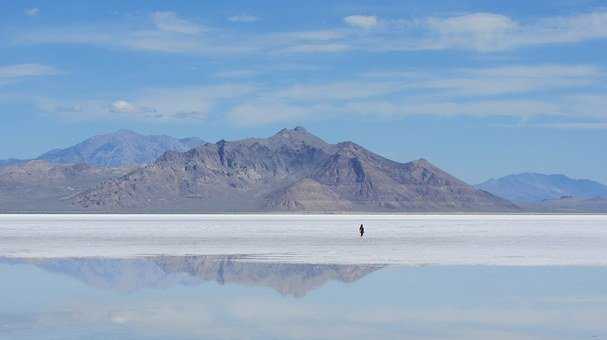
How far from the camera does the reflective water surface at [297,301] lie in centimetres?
1744

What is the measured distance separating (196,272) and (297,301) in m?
7.97

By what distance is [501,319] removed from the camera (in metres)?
18.9

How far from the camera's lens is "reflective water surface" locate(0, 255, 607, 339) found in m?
17.4

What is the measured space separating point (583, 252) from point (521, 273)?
12.0 meters

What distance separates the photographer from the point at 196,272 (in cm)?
2953

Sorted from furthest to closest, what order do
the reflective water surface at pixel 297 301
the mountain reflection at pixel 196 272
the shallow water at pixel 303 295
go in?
the mountain reflection at pixel 196 272 → the shallow water at pixel 303 295 → the reflective water surface at pixel 297 301

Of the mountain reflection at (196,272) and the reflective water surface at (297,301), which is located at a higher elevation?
the mountain reflection at (196,272)

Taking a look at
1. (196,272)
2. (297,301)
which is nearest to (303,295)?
(297,301)

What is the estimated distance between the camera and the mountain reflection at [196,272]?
2605cm

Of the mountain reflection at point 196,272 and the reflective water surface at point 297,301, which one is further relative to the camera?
the mountain reflection at point 196,272

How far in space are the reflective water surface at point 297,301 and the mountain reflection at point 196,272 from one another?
4cm

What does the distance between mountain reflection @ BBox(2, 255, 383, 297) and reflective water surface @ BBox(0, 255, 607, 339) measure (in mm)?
35

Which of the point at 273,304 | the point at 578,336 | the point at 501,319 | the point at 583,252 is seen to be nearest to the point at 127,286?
the point at 273,304

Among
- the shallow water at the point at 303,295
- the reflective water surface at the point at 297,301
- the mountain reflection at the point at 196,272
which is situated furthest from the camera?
the mountain reflection at the point at 196,272
